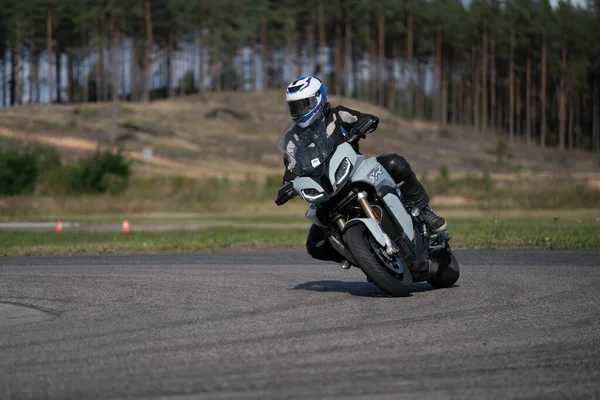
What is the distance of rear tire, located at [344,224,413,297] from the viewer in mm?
10094

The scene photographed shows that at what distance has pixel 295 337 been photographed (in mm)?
7844

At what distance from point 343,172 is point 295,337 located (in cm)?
275

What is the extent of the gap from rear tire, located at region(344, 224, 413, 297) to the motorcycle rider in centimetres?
78

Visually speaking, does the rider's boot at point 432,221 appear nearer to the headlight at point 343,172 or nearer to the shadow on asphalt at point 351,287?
the shadow on asphalt at point 351,287

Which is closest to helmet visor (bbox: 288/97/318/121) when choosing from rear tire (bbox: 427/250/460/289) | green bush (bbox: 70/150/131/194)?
rear tire (bbox: 427/250/460/289)

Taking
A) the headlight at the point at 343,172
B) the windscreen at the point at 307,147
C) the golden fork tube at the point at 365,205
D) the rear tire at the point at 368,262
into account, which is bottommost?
the rear tire at the point at 368,262

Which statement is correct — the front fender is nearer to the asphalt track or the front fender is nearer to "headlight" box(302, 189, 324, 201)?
"headlight" box(302, 189, 324, 201)

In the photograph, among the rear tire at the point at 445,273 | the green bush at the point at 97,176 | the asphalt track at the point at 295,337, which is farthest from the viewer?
the green bush at the point at 97,176

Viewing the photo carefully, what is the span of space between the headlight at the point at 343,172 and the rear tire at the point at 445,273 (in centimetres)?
194

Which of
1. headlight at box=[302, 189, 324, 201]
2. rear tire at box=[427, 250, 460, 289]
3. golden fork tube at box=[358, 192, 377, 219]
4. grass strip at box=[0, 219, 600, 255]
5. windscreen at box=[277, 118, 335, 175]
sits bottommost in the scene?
grass strip at box=[0, 219, 600, 255]

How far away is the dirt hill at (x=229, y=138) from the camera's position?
246 feet

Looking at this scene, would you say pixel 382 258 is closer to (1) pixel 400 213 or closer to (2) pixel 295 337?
(1) pixel 400 213

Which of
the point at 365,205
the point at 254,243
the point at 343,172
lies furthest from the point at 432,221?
the point at 254,243

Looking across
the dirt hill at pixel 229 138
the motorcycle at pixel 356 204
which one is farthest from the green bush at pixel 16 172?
the motorcycle at pixel 356 204
